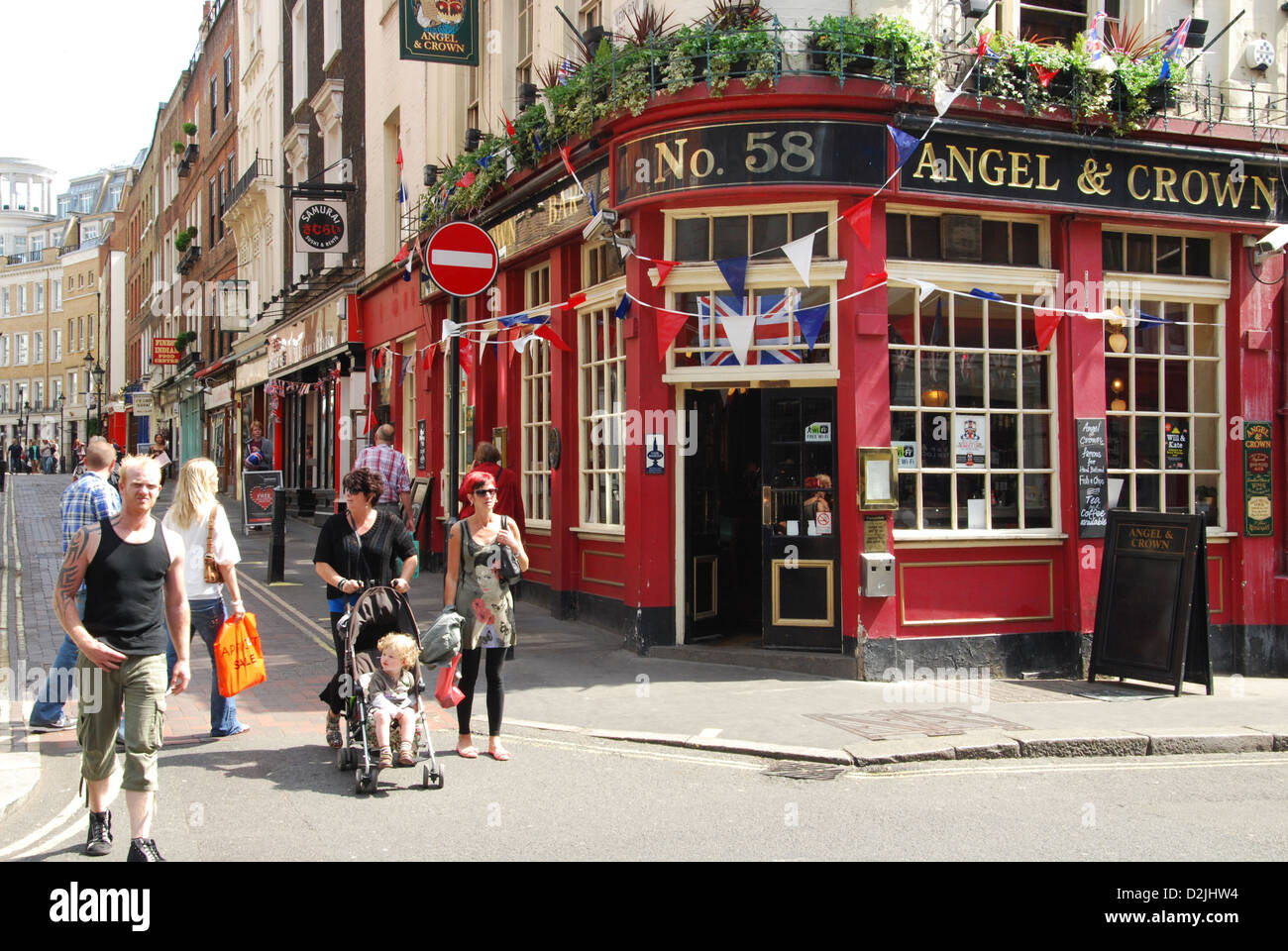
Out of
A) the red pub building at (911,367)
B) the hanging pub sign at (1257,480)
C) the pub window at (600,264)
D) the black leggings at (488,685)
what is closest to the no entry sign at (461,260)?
the red pub building at (911,367)

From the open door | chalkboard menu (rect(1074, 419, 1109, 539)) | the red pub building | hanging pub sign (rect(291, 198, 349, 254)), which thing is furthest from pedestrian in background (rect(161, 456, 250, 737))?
hanging pub sign (rect(291, 198, 349, 254))

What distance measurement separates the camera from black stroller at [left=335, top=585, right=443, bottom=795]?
646 centimetres

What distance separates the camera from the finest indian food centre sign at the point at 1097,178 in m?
9.93

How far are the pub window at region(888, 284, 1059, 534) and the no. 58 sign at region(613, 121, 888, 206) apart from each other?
1172mm

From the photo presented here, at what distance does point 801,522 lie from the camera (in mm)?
10094

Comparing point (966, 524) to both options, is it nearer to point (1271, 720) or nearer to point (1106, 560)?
point (1106, 560)

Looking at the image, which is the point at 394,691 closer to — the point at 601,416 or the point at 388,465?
the point at 601,416

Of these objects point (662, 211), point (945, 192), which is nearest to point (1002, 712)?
point (945, 192)

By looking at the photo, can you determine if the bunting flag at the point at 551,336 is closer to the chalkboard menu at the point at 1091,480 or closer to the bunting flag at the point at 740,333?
the bunting flag at the point at 740,333

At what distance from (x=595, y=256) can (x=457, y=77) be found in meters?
5.60

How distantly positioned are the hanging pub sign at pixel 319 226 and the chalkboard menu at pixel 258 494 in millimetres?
4495

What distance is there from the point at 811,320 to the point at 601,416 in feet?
9.07

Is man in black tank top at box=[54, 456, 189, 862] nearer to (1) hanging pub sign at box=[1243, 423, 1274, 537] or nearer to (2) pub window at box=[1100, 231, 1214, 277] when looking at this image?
(2) pub window at box=[1100, 231, 1214, 277]

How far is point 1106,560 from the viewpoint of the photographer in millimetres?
10109
